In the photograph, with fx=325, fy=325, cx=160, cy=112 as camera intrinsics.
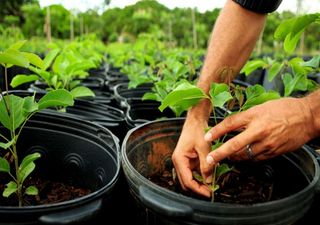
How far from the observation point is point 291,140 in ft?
2.38

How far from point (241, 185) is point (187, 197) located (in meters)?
0.41

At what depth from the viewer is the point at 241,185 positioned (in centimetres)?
91

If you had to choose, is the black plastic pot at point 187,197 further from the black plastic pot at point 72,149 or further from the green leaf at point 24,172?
the green leaf at point 24,172

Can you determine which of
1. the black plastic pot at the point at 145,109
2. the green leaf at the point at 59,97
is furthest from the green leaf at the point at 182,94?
the black plastic pot at the point at 145,109

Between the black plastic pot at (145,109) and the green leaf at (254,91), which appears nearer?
the green leaf at (254,91)

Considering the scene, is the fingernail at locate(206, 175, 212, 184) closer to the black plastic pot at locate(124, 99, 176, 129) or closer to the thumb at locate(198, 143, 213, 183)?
the thumb at locate(198, 143, 213, 183)

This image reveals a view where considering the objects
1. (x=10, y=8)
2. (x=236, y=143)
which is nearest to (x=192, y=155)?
(x=236, y=143)

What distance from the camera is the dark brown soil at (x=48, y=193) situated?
2.73 feet

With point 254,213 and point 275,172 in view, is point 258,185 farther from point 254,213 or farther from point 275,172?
point 254,213

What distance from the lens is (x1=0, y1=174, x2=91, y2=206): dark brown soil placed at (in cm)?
83

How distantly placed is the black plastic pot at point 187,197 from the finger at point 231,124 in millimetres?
170

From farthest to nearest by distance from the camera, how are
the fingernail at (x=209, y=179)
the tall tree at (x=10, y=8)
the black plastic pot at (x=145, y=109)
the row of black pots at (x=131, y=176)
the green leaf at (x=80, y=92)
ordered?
the tall tree at (x=10, y=8), the black plastic pot at (x=145, y=109), the green leaf at (x=80, y=92), the fingernail at (x=209, y=179), the row of black pots at (x=131, y=176)

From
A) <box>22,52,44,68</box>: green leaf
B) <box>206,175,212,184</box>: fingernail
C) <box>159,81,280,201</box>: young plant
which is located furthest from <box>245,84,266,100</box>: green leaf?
<box>22,52,44,68</box>: green leaf

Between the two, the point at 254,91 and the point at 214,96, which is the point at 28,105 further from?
the point at 254,91
